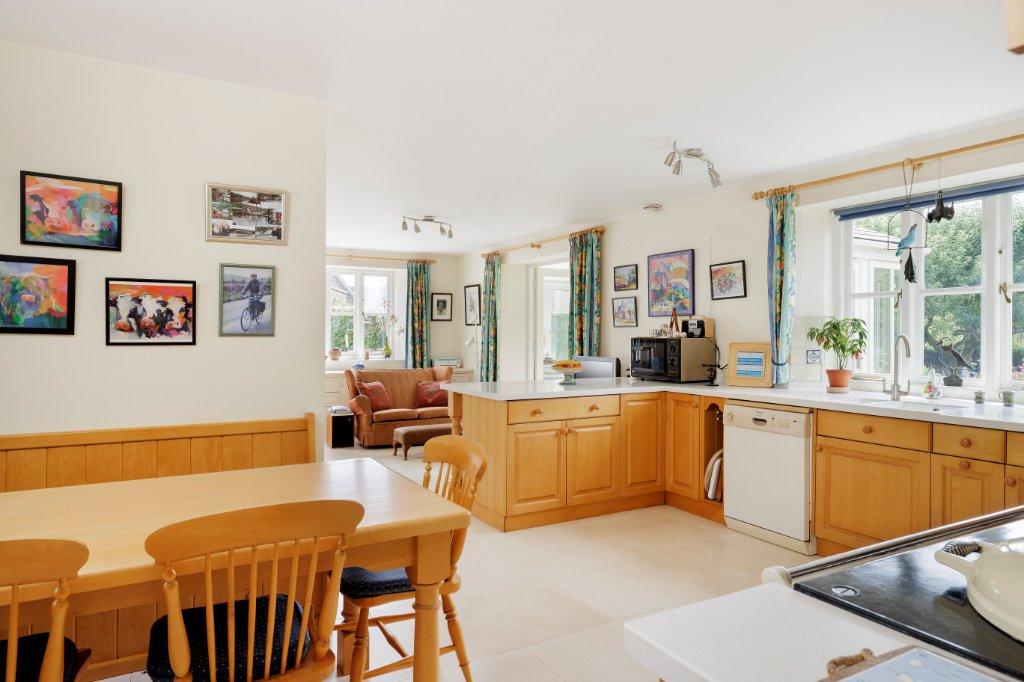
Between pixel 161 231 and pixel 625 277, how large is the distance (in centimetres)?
408

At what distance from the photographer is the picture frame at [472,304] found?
27.5 ft

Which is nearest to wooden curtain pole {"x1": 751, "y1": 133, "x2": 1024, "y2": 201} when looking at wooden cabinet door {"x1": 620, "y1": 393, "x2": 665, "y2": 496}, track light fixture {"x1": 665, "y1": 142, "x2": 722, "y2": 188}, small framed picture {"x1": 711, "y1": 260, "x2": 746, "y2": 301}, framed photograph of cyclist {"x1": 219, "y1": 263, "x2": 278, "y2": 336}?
small framed picture {"x1": 711, "y1": 260, "x2": 746, "y2": 301}

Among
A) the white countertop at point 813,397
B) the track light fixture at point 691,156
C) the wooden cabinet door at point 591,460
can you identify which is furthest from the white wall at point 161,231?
the track light fixture at point 691,156

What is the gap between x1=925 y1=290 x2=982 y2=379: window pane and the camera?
360 cm

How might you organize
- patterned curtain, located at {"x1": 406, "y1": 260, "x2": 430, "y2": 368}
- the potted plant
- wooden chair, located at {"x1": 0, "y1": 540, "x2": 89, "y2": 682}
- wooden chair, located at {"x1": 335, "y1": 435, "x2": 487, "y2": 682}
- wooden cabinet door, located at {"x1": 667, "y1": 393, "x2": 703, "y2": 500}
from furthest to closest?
patterned curtain, located at {"x1": 406, "y1": 260, "x2": 430, "y2": 368}, wooden cabinet door, located at {"x1": 667, "y1": 393, "x2": 703, "y2": 500}, the potted plant, wooden chair, located at {"x1": 335, "y1": 435, "x2": 487, "y2": 682}, wooden chair, located at {"x1": 0, "y1": 540, "x2": 89, "y2": 682}

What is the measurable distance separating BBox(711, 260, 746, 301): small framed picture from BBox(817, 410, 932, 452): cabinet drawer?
1424 millimetres

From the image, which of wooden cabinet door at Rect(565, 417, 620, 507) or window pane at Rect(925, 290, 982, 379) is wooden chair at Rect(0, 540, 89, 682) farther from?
window pane at Rect(925, 290, 982, 379)

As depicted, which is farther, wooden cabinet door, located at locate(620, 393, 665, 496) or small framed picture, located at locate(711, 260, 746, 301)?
small framed picture, located at locate(711, 260, 746, 301)

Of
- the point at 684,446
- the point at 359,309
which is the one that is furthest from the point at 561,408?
the point at 359,309

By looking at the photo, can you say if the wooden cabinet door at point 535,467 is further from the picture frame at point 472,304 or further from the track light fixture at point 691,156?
the picture frame at point 472,304

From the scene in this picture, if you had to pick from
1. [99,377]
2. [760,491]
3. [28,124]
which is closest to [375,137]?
[28,124]

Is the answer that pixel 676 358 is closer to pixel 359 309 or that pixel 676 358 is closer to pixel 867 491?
pixel 867 491

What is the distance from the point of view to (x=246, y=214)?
286 cm

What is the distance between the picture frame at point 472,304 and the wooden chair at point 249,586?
267 inches
